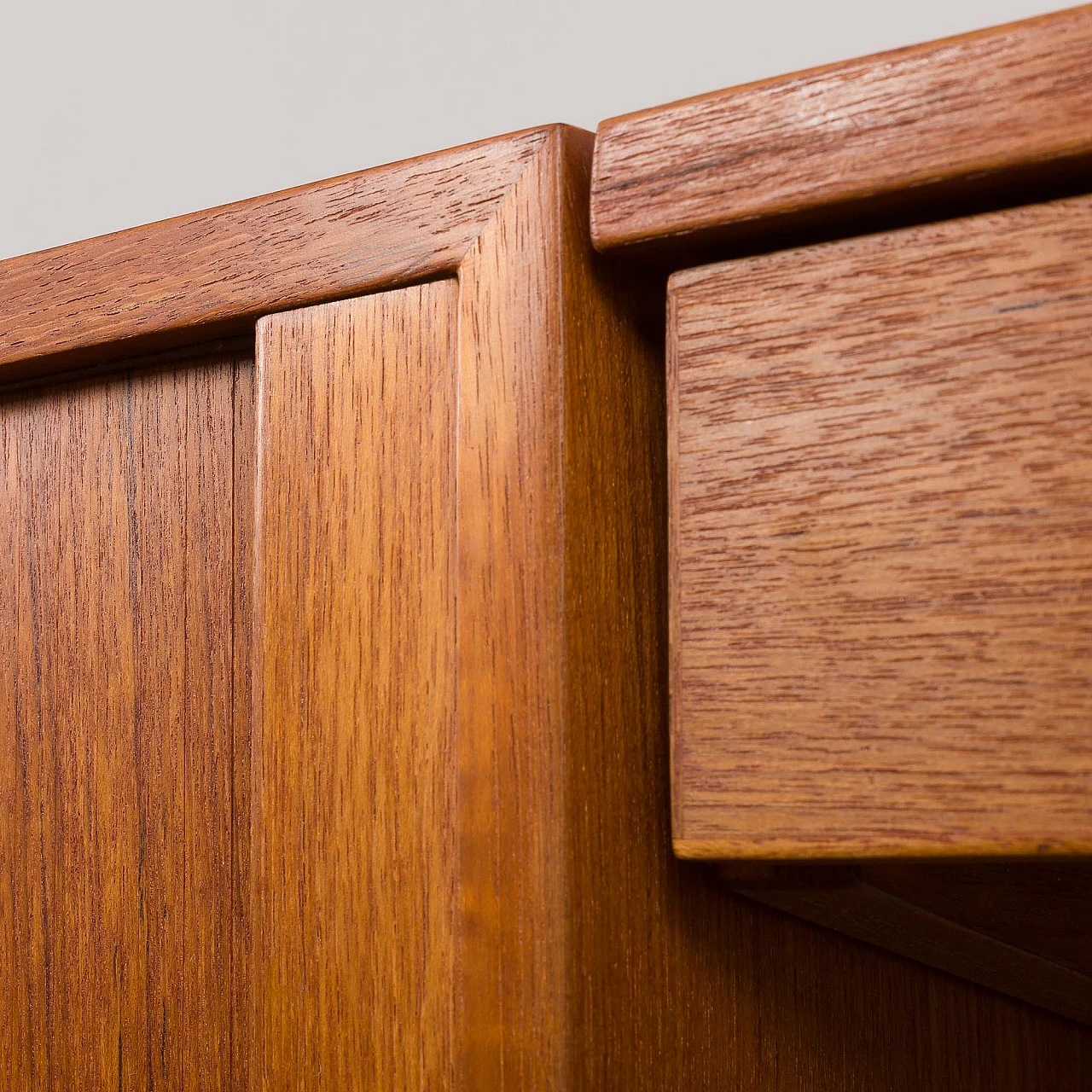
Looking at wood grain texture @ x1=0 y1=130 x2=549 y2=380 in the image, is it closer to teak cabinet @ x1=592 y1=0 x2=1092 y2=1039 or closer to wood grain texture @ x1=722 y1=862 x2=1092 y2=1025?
teak cabinet @ x1=592 y1=0 x2=1092 y2=1039

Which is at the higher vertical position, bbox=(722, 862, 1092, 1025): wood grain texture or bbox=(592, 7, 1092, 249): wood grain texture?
bbox=(592, 7, 1092, 249): wood grain texture

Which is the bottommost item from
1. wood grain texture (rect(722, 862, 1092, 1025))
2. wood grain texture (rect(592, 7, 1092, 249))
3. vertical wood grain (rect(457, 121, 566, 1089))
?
wood grain texture (rect(722, 862, 1092, 1025))

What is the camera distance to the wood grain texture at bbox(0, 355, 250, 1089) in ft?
1.16

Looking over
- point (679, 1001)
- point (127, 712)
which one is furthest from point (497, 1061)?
point (127, 712)

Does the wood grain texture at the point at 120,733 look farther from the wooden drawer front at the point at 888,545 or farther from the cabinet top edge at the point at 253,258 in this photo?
the wooden drawer front at the point at 888,545

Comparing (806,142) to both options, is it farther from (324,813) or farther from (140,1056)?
(140,1056)

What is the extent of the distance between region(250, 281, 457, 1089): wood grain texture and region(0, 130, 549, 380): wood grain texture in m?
0.01

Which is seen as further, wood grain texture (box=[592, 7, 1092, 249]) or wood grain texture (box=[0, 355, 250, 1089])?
wood grain texture (box=[0, 355, 250, 1089])

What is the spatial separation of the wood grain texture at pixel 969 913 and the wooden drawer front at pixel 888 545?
61 mm

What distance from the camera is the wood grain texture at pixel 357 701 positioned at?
0.30 metres

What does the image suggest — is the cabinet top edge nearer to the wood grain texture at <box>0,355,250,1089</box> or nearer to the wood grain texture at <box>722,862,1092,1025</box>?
the wood grain texture at <box>0,355,250,1089</box>

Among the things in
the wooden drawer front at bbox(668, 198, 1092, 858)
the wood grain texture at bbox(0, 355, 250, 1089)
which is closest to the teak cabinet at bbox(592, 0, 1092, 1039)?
the wooden drawer front at bbox(668, 198, 1092, 858)

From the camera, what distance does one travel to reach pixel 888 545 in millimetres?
256

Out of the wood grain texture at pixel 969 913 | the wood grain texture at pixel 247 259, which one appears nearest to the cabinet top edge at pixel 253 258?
the wood grain texture at pixel 247 259
